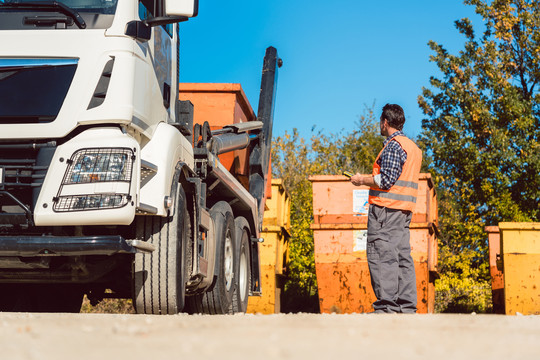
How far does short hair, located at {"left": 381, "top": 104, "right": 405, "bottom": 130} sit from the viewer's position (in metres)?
6.64

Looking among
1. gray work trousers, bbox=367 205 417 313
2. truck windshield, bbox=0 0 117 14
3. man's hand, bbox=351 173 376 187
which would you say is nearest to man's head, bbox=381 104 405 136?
man's hand, bbox=351 173 376 187

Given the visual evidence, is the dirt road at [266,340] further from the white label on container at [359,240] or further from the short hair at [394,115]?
the white label on container at [359,240]

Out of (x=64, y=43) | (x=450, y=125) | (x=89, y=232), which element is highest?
(x=450, y=125)

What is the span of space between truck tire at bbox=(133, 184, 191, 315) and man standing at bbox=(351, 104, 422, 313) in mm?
1591

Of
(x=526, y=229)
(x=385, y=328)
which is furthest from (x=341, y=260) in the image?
(x=385, y=328)

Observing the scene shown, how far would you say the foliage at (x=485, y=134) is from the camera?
62.8ft

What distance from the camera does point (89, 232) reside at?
206 inches

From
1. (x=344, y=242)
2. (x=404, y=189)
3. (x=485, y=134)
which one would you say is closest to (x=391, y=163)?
(x=404, y=189)

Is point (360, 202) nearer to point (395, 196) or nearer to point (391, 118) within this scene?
point (391, 118)

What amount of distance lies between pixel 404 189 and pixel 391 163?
22 centimetres

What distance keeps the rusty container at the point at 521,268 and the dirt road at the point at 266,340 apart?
18.6ft

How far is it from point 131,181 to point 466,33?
1903 cm

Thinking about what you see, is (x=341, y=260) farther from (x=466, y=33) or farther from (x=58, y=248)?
(x=466, y=33)

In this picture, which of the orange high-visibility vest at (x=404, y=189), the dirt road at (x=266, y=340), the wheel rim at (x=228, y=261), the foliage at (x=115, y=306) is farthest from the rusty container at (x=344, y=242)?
the dirt road at (x=266, y=340)
